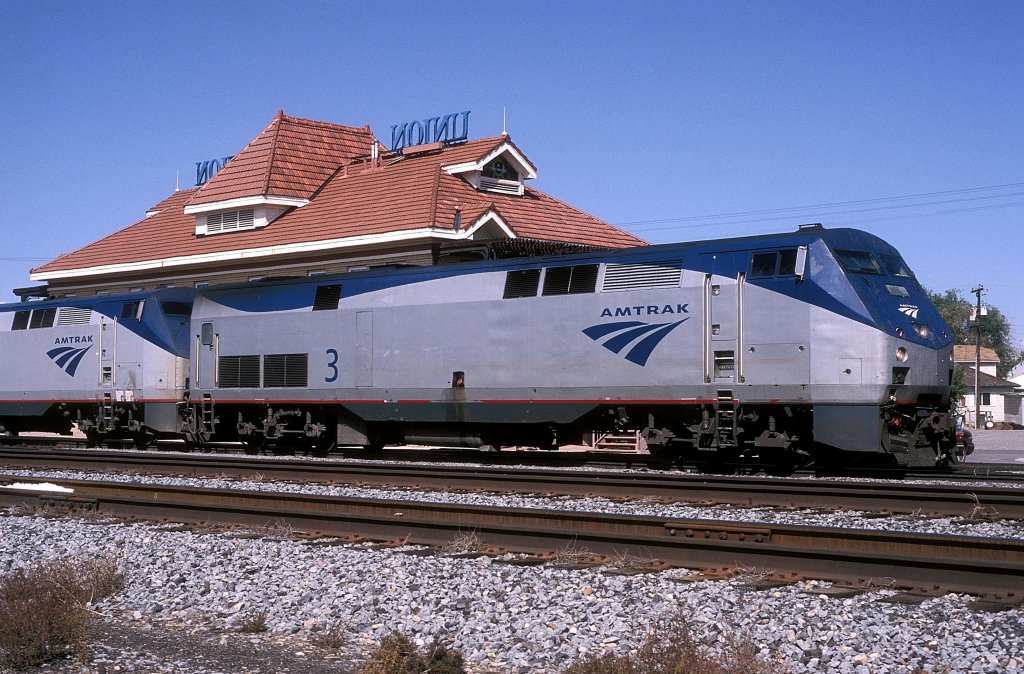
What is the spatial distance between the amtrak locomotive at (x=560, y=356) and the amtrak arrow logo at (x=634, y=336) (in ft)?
0.10

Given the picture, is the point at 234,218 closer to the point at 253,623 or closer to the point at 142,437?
the point at 142,437

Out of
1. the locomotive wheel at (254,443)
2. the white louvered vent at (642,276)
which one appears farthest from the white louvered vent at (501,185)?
the white louvered vent at (642,276)

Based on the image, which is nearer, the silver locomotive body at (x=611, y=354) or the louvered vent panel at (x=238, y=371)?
the silver locomotive body at (x=611, y=354)

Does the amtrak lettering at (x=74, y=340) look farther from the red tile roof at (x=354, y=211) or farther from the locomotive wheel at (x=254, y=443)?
the red tile roof at (x=354, y=211)

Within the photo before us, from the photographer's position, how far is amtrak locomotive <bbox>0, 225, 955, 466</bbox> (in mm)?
15352

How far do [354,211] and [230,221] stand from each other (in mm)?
5518

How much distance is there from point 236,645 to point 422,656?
161cm

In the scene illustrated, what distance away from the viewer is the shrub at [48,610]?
683 cm

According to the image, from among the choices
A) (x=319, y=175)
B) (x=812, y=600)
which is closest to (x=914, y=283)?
(x=812, y=600)

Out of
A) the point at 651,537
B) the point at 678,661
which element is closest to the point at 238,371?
the point at 651,537

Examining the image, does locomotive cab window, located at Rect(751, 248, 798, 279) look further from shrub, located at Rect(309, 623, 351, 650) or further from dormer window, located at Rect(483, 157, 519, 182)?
dormer window, located at Rect(483, 157, 519, 182)

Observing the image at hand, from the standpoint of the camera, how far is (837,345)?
49.9ft

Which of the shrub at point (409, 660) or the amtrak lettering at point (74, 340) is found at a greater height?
the amtrak lettering at point (74, 340)

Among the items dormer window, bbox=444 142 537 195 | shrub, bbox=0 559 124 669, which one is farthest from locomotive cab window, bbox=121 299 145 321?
shrub, bbox=0 559 124 669
